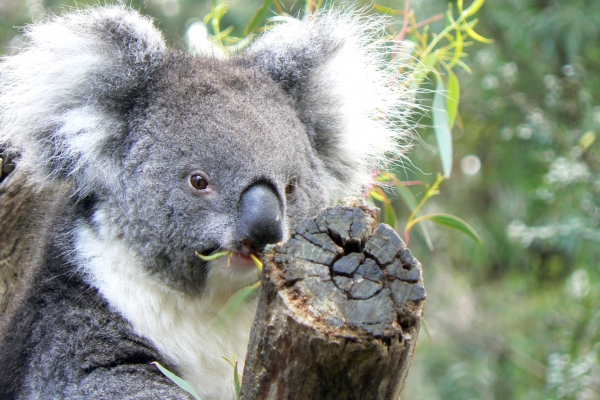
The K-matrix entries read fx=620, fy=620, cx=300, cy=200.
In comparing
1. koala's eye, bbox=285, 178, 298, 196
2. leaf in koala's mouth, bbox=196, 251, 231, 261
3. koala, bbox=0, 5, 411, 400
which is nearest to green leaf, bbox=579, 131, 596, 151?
koala, bbox=0, 5, 411, 400

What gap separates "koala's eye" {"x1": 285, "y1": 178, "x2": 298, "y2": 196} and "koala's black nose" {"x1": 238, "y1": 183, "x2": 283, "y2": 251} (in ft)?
0.74

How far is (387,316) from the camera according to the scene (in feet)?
4.27

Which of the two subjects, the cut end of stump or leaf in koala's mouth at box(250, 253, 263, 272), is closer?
the cut end of stump

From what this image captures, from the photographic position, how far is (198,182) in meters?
1.95

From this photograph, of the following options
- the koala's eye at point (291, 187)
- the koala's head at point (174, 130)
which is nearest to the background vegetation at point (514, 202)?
the koala's head at point (174, 130)

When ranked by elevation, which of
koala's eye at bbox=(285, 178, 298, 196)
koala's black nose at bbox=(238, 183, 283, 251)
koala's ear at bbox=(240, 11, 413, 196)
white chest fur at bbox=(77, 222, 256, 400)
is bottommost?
white chest fur at bbox=(77, 222, 256, 400)

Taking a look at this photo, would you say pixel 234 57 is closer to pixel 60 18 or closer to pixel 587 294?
pixel 60 18

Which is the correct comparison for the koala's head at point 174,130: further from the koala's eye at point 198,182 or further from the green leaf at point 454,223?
the green leaf at point 454,223

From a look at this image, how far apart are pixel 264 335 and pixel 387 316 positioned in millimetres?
273

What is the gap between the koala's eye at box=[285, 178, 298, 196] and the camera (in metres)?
2.10

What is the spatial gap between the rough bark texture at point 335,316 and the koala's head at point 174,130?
412 millimetres

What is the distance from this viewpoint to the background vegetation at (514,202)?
14.4 ft

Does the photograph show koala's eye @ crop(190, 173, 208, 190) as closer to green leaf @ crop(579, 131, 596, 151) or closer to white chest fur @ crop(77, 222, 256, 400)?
white chest fur @ crop(77, 222, 256, 400)

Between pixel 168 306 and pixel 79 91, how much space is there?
0.81 meters
